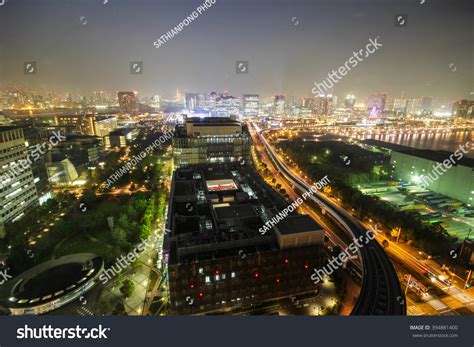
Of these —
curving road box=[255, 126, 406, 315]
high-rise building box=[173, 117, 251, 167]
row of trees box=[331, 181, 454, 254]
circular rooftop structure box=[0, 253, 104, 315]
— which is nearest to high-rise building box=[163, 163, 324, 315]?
curving road box=[255, 126, 406, 315]

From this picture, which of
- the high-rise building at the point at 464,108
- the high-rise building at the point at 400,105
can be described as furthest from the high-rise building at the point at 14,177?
the high-rise building at the point at 400,105

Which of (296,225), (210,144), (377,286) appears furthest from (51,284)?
(210,144)

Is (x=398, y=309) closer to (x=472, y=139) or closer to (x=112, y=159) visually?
(x=112, y=159)

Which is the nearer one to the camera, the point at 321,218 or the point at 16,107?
the point at 321,218

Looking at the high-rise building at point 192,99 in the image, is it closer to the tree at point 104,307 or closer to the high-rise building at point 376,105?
the high-rise building at point 376,105

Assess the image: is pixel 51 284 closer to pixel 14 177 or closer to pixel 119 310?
pixel 119 310

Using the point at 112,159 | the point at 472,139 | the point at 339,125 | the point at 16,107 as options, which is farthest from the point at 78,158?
the point at 472,139

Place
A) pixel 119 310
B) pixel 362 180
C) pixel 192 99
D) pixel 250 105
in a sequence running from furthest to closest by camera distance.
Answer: pixel 192 99, pixel 250 105, pixel 362 180, pixel 119 310
